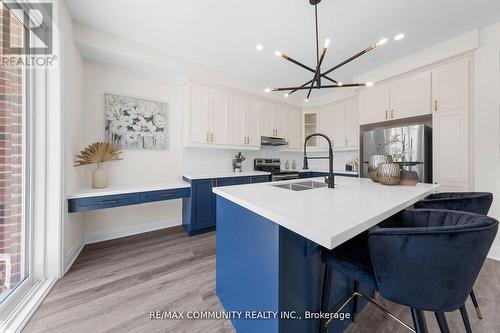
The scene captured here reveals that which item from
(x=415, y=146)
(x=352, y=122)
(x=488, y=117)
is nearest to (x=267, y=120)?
(x=352, y=122)

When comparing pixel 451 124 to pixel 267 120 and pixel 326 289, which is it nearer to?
pixel 267 120

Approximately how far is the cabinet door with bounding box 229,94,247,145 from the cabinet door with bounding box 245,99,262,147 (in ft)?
0.33

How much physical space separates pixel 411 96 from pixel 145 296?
422 cm

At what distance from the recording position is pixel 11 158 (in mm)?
1460

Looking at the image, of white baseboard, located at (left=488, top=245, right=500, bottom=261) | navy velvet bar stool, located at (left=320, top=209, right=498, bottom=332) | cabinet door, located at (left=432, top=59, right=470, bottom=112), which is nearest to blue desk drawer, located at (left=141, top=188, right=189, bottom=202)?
navy velvet bar stool, located at (left=320, top=209, right=498, bottom=332)

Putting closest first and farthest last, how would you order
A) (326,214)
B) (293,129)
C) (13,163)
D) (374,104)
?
(326,214)
(13,163)
(374,104)
(293,129)

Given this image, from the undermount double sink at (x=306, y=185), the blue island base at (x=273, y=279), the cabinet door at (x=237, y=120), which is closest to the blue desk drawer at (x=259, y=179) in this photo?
the cabinet door at (x=237, y=120)

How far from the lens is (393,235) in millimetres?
706

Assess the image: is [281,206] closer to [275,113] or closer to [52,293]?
[52,293]

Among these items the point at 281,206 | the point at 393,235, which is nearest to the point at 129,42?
the point at 281,206

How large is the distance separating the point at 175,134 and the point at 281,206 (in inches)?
110

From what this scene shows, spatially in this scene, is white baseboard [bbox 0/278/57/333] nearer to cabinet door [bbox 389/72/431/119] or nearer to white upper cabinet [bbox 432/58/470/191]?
white upper cabinet [bbox 432/58/470/191]

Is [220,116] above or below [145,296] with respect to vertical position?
above

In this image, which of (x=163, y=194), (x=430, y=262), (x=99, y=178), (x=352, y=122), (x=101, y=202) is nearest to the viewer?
(x=430, y=262)
